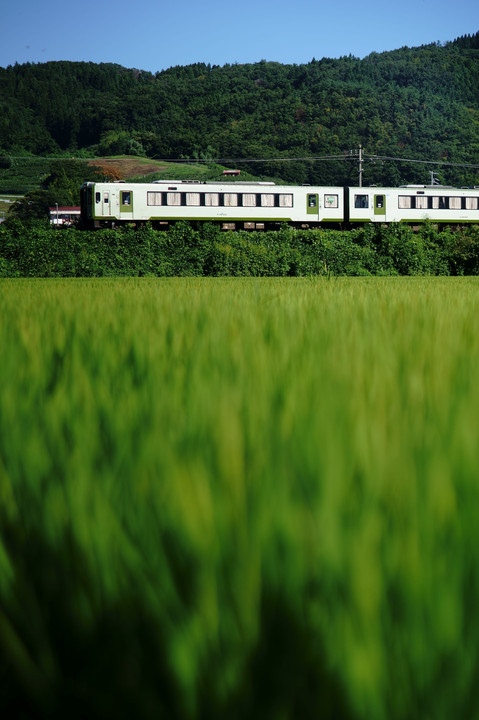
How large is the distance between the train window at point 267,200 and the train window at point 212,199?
2442 millimetres

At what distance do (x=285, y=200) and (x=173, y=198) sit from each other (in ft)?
19.8

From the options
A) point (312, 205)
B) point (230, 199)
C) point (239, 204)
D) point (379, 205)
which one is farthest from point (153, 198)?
point (379, 205)

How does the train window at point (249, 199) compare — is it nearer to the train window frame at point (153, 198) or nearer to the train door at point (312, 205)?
the train door at point (312, 205)

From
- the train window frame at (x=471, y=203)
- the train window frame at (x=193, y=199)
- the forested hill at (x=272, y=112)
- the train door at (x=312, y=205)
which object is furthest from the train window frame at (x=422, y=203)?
the forested hill at (x=272, y=112)

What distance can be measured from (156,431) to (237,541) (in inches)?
13.6

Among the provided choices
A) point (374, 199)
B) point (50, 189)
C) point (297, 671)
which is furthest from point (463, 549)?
point (50, 189)

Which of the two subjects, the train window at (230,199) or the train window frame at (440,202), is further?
the train window frame at (440,202)

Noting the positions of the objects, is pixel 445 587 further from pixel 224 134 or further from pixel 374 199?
pixel 224 134

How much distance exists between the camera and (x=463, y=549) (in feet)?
1.53

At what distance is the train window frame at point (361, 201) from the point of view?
35875mm

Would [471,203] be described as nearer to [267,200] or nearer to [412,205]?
[412,205]

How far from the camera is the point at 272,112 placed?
127m

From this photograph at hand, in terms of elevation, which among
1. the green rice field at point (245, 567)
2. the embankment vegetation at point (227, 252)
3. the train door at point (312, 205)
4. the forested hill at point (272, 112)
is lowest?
the green rice field at point (245, 567)

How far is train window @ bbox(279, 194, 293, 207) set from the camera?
35469mm
